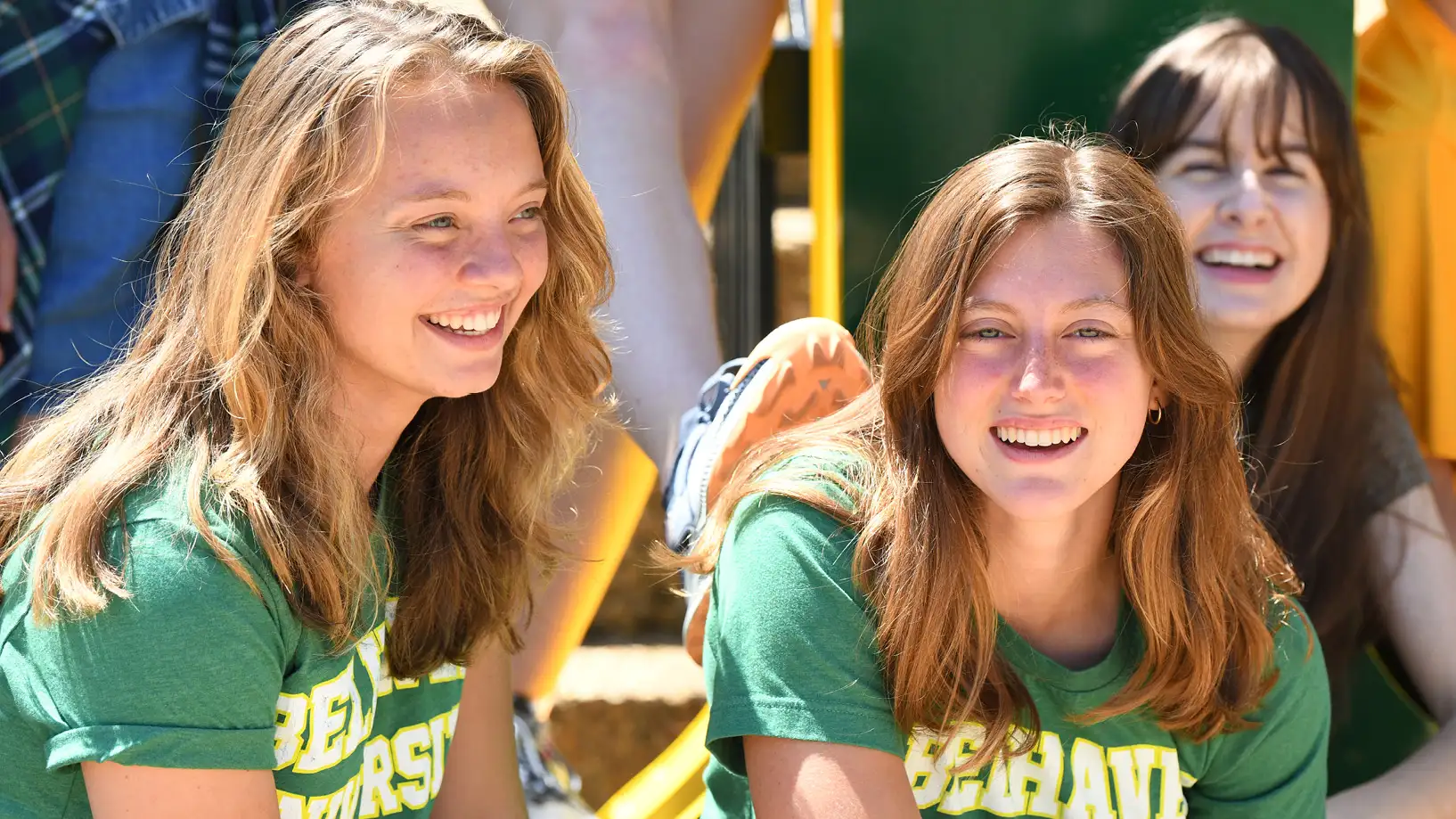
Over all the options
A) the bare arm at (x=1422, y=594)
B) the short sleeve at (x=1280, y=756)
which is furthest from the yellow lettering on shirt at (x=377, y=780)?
the bare arm at (x=1422, y=594)

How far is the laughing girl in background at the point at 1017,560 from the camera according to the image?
1396 mm

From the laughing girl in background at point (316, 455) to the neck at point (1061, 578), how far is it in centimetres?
48

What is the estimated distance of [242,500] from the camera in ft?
4.27

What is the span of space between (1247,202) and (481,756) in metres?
1.18

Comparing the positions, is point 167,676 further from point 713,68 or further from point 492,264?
point 713,68

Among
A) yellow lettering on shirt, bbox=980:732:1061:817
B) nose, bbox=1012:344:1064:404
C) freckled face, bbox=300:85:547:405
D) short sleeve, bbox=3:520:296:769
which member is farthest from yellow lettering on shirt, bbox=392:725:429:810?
nose, bbox=1012:344:1064:404

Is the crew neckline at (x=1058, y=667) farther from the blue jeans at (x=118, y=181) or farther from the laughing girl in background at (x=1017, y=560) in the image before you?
the blue jeans at (x=118, y=181)

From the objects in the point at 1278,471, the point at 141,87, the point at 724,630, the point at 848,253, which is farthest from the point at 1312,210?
the point at 141,87

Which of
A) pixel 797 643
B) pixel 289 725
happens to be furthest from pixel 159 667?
pixel 797 643

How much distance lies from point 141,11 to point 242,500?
1.03 m

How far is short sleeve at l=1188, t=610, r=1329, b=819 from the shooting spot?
60.4 inches

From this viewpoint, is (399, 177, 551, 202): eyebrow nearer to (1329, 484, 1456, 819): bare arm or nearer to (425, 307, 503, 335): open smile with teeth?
(425, 307, 503, 335): open smile with teeth

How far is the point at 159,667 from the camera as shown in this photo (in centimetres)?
122

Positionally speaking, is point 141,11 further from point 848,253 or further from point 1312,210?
point 1312,210
